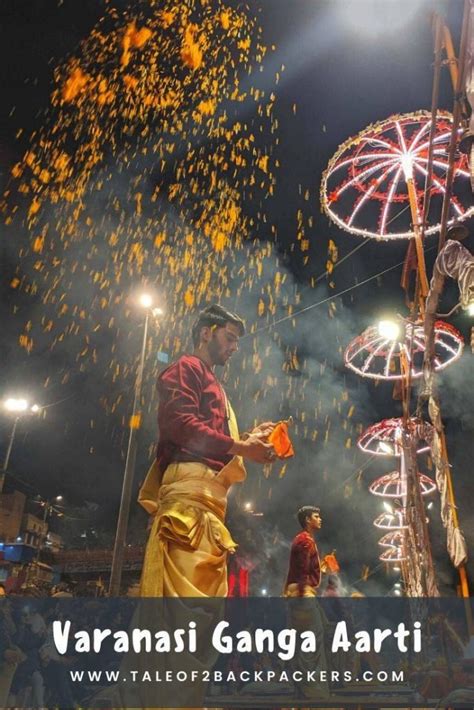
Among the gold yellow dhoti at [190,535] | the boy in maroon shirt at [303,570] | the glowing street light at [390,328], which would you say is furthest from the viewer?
the glowing street light at [390,328]

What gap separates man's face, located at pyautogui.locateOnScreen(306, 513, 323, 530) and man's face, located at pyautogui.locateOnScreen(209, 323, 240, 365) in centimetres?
452

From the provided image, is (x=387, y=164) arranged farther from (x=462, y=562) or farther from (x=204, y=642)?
(x=204, y=642)

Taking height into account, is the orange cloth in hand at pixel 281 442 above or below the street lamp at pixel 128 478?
below

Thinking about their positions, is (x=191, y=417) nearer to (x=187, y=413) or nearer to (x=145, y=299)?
(x=187, y=413)

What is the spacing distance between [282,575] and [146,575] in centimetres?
5357

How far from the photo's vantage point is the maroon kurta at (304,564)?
652 cm

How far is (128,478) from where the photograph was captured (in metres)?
12.1

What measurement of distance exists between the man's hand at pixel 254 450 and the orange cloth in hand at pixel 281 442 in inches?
1.4

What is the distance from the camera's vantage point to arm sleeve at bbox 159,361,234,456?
9.86ft

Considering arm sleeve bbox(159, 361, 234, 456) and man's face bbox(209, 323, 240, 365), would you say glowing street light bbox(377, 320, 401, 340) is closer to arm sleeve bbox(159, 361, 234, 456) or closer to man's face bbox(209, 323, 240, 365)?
man's face bbox(209, 323, 240, 365)

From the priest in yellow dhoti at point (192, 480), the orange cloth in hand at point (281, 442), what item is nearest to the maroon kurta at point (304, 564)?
the priest in yellow dhoti at point (192, 480)

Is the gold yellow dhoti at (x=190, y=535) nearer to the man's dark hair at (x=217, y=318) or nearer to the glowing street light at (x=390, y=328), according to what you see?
the man's dark hair at (x=217, y=318)

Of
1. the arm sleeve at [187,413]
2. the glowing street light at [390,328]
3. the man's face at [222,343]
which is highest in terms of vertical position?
the glowing street light at [390,328]

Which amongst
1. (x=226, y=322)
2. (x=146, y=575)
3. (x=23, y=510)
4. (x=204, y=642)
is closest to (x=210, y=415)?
(x=226, y=322)
